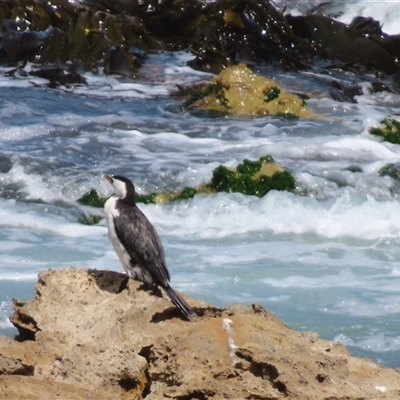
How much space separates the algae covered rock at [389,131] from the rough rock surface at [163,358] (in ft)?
22.3

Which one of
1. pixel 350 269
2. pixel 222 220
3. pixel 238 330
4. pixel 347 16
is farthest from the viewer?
pixel 347 16

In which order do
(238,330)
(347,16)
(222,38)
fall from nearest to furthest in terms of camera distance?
(238,330) < (222,38) < (347,16)

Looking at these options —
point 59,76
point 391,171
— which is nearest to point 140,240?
point 391,171

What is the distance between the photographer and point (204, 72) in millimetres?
13344

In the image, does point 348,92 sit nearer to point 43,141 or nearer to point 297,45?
point 297,45

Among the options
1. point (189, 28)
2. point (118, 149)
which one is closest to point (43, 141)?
point (118, 149)

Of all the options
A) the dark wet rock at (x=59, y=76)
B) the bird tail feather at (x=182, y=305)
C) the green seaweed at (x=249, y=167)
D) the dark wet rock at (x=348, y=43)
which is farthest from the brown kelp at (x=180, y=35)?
the bird tail feather at (x=182, y=305)

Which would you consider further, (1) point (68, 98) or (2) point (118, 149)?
(1) point (68, 98)

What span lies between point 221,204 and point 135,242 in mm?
3315

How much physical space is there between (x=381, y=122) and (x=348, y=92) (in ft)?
6.06

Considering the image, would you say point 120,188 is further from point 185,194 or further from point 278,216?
point 185,194

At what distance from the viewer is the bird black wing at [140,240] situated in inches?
194

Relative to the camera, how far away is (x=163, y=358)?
3771 millimetres

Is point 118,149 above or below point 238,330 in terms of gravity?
below
